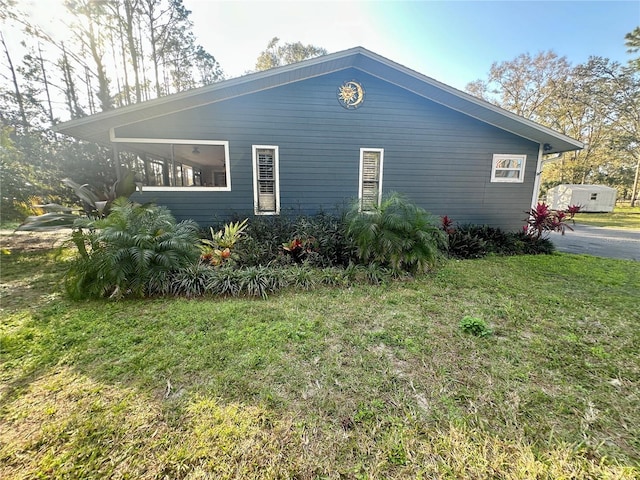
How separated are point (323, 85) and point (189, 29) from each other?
505 inches

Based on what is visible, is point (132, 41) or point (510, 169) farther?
point (132, 41)

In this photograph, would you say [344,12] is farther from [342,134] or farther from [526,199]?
[526,199]

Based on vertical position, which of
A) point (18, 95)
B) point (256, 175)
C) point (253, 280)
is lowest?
point (253, 280)

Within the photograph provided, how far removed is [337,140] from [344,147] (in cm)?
24

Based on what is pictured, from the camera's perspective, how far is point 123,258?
3.61 meters

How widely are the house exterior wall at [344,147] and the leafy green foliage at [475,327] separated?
4.37m

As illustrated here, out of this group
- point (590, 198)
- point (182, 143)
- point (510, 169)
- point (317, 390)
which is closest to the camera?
point (317, 390)

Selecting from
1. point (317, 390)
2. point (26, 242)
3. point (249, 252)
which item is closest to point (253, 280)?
point (249, 252)

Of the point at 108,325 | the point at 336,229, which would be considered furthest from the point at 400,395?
the point at 336,229

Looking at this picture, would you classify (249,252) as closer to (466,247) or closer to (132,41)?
(466,247)

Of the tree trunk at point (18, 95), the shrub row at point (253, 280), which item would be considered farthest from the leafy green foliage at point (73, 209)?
the tree trunk at point (18, 95)

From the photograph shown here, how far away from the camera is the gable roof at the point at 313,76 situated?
536 cm

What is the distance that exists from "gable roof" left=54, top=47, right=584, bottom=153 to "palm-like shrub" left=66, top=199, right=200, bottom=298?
9.05 feet

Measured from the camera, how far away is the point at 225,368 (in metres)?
2.22
